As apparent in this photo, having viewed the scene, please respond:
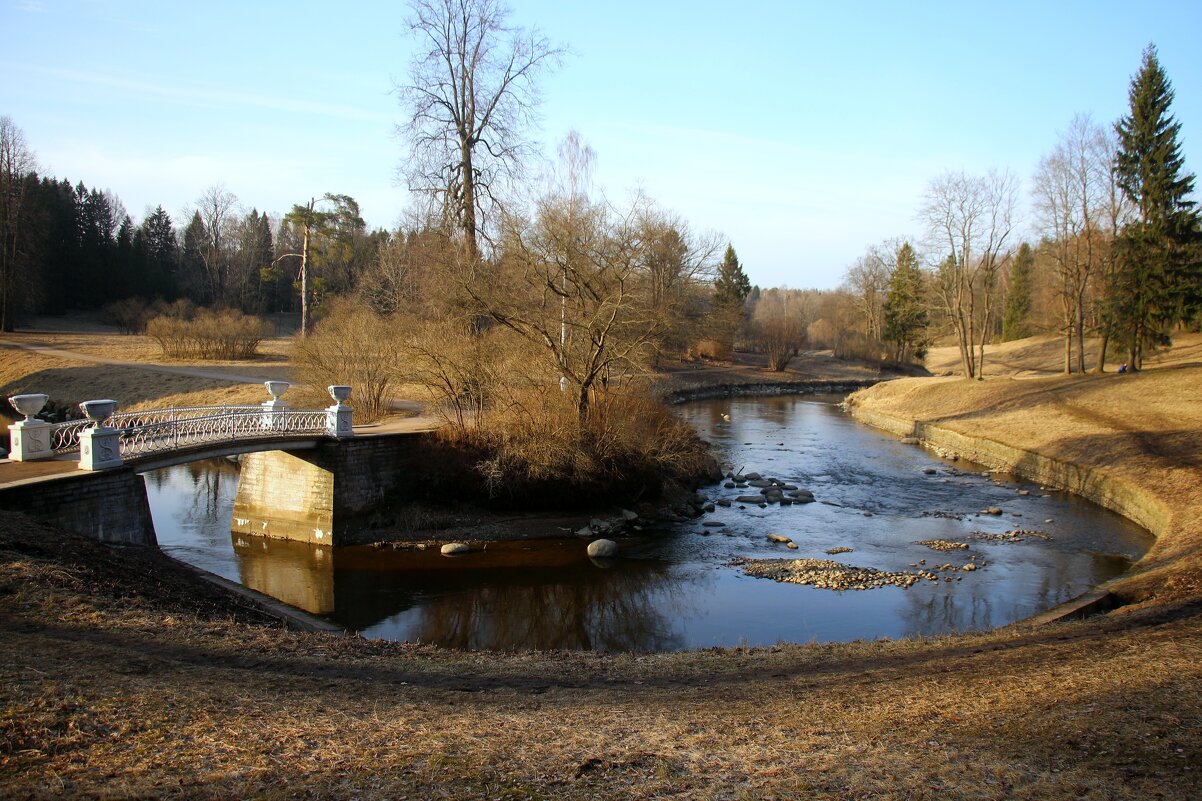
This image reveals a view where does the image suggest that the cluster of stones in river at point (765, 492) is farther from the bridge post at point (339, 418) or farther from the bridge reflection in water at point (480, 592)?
the bridge post at point (339, 418)

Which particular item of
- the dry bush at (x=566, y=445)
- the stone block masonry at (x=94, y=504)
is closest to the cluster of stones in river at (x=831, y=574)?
the dry bush at (x=566, y=445)

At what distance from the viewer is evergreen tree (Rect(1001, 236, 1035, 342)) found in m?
78.1

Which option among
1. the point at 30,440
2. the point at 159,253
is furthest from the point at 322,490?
the point at 159,253

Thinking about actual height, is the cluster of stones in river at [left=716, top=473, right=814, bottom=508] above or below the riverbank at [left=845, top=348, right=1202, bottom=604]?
below

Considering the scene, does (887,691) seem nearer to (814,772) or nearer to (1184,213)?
(814,772)

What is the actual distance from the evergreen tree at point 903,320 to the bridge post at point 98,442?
63.9 m

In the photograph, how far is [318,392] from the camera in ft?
87.9

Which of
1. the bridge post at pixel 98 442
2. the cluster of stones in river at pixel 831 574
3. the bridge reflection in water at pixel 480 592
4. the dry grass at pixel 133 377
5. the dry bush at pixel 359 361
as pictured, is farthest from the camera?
the dry grass at pixel 133 377

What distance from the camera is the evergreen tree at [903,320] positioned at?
6875 cm

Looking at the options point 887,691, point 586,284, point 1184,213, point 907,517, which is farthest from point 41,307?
point 1184,213

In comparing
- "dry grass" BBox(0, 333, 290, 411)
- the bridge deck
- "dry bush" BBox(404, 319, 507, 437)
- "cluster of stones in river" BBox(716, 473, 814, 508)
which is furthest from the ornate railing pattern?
"cluster of stones in river" BBox(716, 473, 814, 508)

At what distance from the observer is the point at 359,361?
25969mm

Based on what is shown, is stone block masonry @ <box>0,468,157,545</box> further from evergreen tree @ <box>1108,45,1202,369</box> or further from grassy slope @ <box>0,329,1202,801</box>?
evergreen tree @ <box>1108,45,1202,369</box>

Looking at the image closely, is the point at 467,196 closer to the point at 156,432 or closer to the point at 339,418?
the point at 339,418
